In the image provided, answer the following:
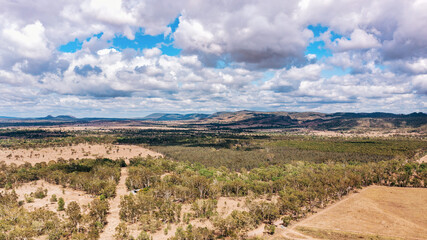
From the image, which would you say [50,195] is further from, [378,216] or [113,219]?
[378,216]

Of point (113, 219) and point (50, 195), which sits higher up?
point (50, 195)

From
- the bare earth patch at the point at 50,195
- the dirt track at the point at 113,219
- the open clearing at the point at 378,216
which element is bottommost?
the open clearing at the point at 378,216

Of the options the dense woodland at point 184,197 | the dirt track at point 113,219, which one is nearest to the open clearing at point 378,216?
the dense woodland at point 184,197

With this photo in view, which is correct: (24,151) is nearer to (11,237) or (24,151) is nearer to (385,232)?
(11,237)

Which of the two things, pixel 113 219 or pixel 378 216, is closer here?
pixel 113 219

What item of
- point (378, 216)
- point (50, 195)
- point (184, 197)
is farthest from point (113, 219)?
point (378, 216)

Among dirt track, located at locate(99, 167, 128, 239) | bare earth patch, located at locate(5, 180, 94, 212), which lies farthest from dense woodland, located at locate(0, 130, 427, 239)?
bare earth patch, located at locate(5, 180, 94, 212)

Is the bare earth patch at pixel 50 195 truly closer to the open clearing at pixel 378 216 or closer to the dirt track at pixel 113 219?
the dirt track at pixel 113 219

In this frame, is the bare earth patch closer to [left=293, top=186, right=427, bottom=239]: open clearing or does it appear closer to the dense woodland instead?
the dense woodland
